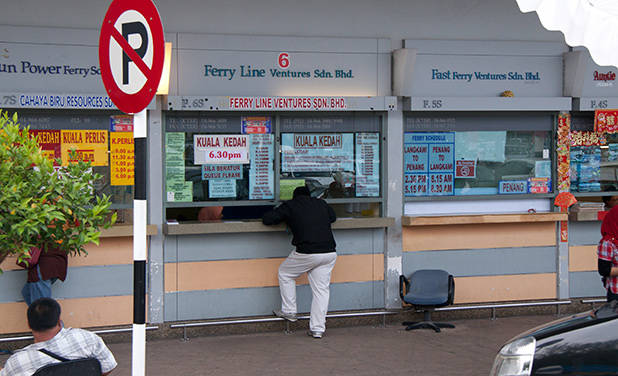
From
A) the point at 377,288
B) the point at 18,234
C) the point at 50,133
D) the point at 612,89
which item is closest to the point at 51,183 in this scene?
the point at 18,234

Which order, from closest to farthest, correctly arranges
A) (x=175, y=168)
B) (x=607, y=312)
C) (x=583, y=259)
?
(x=607, y=312) → (x=175, y=168) → (x=583, y=259)

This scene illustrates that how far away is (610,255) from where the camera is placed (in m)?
6.42

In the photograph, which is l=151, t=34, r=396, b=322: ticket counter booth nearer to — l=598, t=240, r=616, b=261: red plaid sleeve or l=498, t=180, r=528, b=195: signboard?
l=498, t=180, r=528, b=195: signboard

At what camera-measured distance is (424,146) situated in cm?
886

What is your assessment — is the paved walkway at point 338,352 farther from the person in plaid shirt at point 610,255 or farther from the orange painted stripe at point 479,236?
the person in plaid shirt at point 610,255

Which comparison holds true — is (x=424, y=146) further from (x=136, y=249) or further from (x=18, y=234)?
(x=18, y=234)

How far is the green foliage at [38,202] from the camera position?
3453 mm

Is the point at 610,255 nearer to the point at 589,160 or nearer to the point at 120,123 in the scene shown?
the point at 589,160

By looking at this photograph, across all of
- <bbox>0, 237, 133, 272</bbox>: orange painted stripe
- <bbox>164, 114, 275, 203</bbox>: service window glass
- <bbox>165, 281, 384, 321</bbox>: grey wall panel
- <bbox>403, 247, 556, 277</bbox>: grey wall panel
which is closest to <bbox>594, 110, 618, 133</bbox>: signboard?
<bbox>403, 247, 556, 277</bbox>: grey wall panel

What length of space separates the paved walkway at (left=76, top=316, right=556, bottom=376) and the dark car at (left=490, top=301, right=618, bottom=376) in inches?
104

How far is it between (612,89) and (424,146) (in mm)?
Answer: 2595

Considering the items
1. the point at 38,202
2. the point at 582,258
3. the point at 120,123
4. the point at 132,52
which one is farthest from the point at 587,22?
the point at 120,123

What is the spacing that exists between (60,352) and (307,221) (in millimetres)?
4141

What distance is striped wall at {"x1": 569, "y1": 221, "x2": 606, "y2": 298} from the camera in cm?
926
